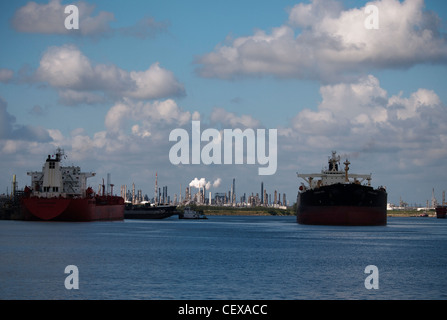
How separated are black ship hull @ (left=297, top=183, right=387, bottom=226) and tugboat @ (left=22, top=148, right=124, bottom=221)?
39184 mm

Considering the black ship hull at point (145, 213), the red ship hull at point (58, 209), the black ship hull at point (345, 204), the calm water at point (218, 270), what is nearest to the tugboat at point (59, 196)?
the red ship hull at point (58, 209)

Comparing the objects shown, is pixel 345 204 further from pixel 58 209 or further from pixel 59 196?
pixel 59 196

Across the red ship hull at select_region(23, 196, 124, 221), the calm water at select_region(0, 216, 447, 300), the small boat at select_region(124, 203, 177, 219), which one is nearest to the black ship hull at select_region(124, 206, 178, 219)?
the small boat at select_region(124, 203, 177, 219)

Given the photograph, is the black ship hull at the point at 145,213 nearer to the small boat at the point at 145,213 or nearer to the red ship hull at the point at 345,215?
the small boat at the point at 145,213

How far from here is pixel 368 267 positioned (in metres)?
45.4

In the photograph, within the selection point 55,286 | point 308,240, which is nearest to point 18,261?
point 55,286

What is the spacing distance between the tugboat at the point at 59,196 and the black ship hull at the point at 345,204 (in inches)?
1543

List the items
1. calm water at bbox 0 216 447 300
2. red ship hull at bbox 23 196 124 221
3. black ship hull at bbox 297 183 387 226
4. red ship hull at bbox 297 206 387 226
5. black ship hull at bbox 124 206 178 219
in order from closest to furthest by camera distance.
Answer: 1. calm water at bbox 0 216 447 300
2. black ship hull at bbox 297 183 387 226
3. red ship hull at bbox 297 206 387 226
4. red ship hull at bbox 23 196 124 221
5. black ship hull at bbox 124 206 178 219

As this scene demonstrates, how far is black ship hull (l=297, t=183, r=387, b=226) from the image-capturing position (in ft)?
307

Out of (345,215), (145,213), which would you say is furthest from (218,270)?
(145,213)

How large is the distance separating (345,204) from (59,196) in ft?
166

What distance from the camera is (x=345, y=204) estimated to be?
9438 cm

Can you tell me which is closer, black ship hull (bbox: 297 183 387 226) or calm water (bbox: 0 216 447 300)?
calm water (bbox: 0 216 447 300)

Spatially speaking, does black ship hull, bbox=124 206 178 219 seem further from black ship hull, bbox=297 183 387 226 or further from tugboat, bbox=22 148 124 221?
black ship hull, bbox=297 183 387 226
